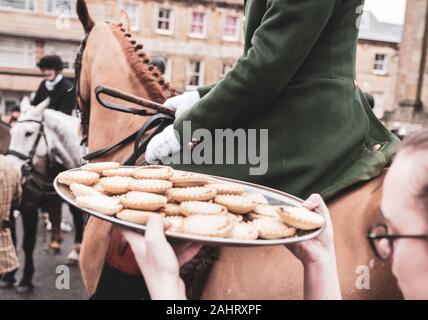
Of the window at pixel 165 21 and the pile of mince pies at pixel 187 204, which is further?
the window at pixel 165 21

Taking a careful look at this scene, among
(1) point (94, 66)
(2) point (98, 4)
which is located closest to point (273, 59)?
(1) point (94, 66)

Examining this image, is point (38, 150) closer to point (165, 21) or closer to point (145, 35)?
point (145, 35)

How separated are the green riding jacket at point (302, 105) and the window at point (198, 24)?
24398 millimetres

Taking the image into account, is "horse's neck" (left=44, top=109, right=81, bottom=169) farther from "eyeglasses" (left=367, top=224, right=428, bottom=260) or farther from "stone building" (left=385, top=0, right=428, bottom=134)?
"stone building" (left=385, top=0, right=428, bottom=134)

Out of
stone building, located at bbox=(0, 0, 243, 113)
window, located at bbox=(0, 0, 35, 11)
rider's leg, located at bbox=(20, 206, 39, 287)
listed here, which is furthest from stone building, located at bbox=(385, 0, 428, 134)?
window, located at bbox=(0, 0, 35, 11)

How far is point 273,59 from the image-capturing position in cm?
182

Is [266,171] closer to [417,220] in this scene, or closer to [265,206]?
[265,206]

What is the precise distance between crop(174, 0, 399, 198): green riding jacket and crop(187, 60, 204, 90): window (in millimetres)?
23785

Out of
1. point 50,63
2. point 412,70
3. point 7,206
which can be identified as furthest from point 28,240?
point 412,70

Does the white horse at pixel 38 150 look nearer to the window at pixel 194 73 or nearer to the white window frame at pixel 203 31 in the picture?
the window at pixel 194 73

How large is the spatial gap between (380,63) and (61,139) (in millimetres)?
30236

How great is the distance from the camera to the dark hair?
3.50 feet

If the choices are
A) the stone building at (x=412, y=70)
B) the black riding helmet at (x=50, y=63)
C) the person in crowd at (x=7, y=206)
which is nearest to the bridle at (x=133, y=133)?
the person in crowd at (x=7, y=206)

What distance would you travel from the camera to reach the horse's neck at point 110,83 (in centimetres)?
291
